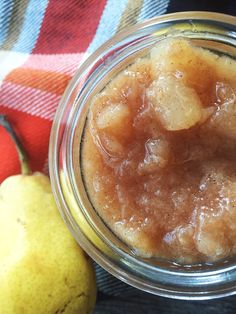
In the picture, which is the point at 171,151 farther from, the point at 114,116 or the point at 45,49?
the point at 45,49

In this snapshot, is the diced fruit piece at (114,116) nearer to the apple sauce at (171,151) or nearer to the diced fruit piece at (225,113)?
the apple sauce at (171,151)

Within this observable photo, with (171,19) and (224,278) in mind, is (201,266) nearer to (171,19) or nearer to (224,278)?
(224,278)

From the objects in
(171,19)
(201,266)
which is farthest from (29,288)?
(171,19)

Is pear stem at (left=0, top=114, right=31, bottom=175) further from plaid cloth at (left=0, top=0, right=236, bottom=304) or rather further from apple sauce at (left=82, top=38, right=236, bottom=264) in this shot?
apple sauce at (left=82, top=38, right=236, bottom=264)

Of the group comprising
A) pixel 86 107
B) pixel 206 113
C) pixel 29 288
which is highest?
pixel 206 113

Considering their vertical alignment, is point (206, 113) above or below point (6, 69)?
above

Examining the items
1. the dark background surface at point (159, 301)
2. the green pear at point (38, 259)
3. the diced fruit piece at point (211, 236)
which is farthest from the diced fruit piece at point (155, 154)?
the dark background surface at point (159, 301)
